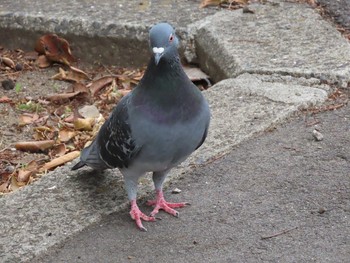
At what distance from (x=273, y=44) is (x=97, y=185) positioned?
196 centimetres

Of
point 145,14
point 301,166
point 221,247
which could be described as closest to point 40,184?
point 221,247

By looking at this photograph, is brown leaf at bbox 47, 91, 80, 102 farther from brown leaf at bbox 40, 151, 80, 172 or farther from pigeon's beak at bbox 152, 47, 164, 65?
pigeon's beak at bbox 152, 47, 164, 65

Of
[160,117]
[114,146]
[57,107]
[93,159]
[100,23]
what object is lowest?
[57,107]

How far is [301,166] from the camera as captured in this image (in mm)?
4285

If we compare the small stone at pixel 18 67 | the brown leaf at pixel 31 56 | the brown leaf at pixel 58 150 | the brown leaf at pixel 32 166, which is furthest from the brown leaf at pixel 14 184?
the brown leaf at pixel 31 56

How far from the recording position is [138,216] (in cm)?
386

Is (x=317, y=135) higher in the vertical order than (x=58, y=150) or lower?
higher

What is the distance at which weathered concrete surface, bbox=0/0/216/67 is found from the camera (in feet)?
19.6

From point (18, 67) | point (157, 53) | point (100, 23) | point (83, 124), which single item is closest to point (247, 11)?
point (100, 23)

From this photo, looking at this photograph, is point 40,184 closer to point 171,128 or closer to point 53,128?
point 171,128

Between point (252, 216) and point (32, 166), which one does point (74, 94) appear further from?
point (252, 216)

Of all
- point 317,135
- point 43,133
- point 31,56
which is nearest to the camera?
point 317,135

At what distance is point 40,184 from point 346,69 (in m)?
2.07

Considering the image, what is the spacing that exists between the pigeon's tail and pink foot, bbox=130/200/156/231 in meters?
0.23
